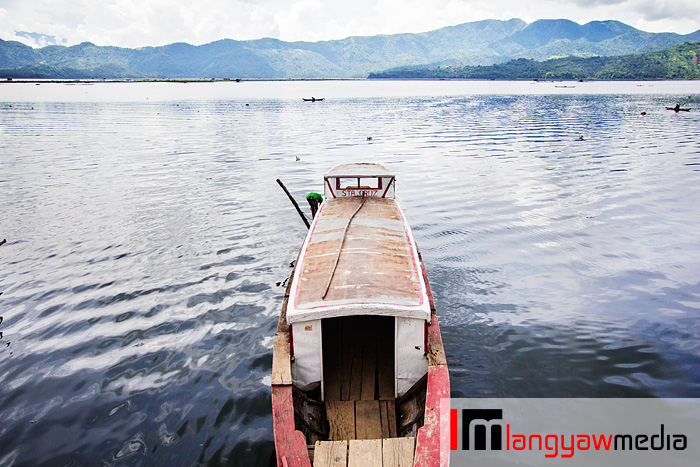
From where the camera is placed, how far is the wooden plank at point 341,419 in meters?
8.47

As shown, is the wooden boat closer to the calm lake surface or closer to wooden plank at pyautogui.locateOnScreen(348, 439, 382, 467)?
wooden plank at pyautogui.locateOnScreen(348, 439, 382, 467)

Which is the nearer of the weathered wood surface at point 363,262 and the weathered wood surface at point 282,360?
the weathered wood surface at point 282,360

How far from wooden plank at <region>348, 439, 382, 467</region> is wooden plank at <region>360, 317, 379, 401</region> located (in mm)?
2447

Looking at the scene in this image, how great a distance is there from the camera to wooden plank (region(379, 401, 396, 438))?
842 cm

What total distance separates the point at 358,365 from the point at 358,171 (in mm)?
8922

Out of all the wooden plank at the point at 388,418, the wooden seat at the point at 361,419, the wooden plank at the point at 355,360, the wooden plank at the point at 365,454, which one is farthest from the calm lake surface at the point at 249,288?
the wooden plank at the point at 365,454

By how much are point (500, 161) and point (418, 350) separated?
29.7 meters

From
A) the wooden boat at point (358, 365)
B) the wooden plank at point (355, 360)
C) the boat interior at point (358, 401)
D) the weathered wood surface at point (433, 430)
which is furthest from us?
the wooden plank at point (355, 360)

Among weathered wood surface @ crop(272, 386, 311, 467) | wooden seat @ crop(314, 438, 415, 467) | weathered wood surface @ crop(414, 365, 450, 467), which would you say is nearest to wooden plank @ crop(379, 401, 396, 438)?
weathered wood surface @ crop(414, 365, 450, 467)

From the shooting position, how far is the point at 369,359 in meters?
10.6

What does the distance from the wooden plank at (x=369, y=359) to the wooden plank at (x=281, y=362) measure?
2.05 meters
